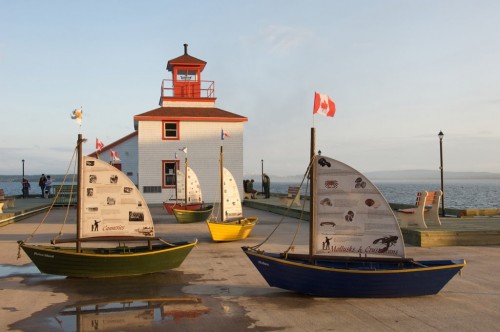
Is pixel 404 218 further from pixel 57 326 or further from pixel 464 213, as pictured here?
pixel 57 326

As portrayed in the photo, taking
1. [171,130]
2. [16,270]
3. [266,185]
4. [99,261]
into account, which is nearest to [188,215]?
[16,270]

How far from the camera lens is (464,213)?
74.7 feet

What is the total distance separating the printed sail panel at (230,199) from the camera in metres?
18.9

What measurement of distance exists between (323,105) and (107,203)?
5723 mm

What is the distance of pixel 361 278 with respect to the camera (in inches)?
357

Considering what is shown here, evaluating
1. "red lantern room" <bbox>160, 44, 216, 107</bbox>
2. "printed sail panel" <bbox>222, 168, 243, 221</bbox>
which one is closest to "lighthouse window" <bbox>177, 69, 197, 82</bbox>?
"red lantern room" <bbox>160, 44, 216, 107</bbox>

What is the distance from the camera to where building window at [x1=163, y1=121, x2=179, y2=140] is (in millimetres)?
37844

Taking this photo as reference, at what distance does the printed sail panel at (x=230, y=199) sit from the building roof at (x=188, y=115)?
63.6ft

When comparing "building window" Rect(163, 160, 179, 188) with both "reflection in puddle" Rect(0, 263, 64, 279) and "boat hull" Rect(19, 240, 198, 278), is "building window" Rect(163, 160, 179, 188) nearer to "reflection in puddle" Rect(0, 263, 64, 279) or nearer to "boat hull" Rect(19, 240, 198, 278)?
"reflection in puddle" Rect(0, 263, 64, 279)

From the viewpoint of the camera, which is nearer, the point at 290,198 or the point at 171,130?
the point at 290,198

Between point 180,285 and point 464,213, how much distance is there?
16.5 m

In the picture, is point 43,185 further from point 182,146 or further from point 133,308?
point 133,308

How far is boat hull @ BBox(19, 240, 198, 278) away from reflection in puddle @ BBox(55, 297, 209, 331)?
6.29 ft

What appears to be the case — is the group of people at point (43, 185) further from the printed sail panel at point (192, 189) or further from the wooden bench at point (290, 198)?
the wooden bench at point (290, 198)
